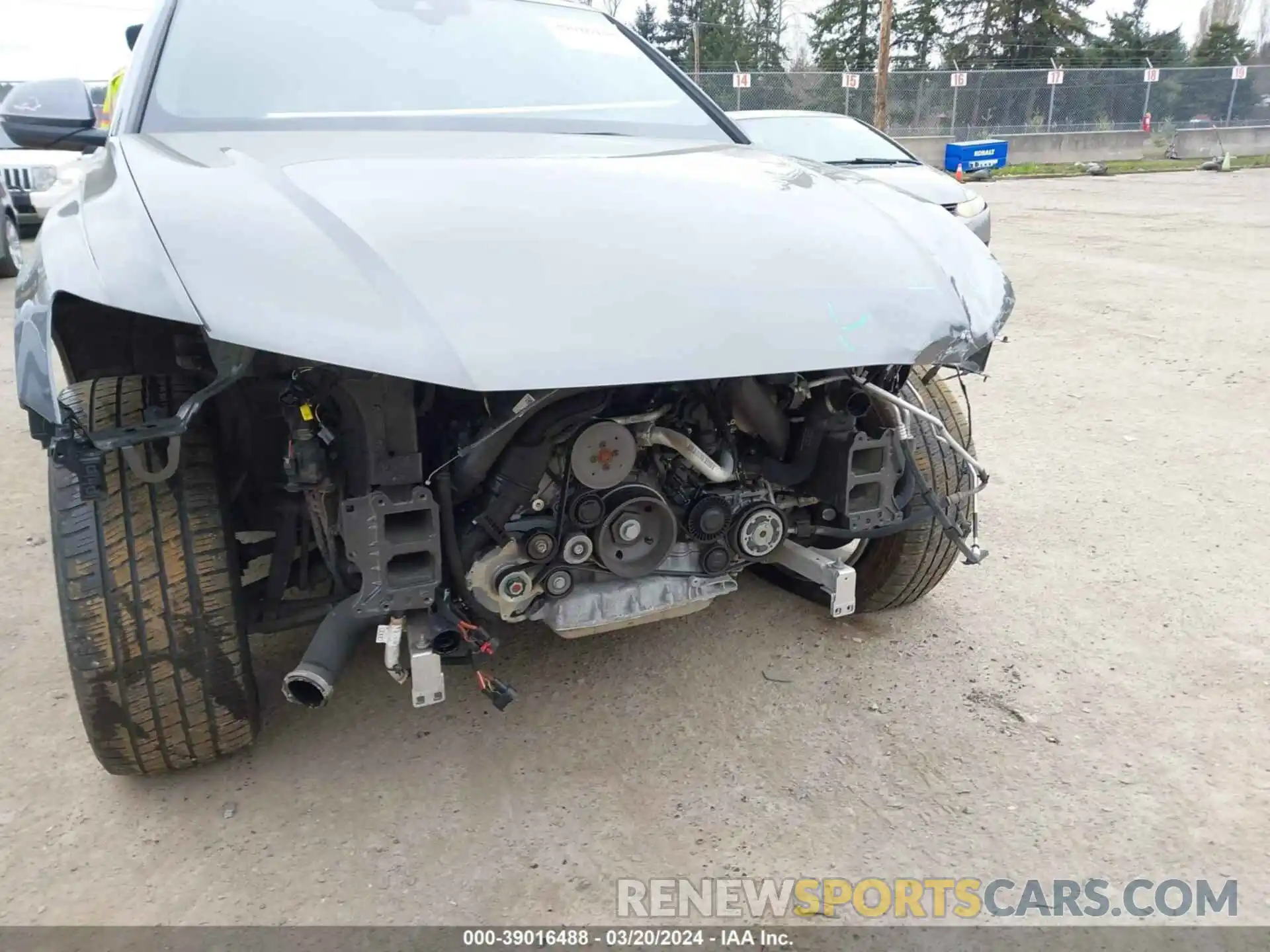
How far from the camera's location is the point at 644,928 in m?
1.80

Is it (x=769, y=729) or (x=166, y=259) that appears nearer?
(x=166, y=259)

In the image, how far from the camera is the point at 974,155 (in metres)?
21.5

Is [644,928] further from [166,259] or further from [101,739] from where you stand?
[166,259]

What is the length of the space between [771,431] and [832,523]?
0.94 feet

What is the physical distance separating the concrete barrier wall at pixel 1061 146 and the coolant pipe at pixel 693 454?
24.4 m

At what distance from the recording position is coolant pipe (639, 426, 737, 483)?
2.00 meters

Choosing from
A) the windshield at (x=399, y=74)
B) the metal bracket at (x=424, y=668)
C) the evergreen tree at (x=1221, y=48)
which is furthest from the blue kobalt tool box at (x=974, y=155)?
the metal bracket at (x=424, y=668)

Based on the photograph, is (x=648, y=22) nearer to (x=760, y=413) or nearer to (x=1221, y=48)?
(x=1221, y=48)

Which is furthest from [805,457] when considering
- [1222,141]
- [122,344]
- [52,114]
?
[1222,141]

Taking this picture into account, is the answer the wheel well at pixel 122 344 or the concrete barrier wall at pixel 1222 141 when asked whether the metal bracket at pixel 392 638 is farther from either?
the concrete barrier wall at pixel 1222 141

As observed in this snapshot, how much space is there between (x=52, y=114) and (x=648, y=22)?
54362mm

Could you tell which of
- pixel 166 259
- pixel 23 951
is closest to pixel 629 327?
pixel 166 259

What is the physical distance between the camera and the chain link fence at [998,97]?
23797 millimetres

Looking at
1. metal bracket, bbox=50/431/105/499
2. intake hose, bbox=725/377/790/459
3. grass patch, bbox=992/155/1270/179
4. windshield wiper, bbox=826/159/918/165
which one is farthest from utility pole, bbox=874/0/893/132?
metal bracket, bbox=50/431/105/499
